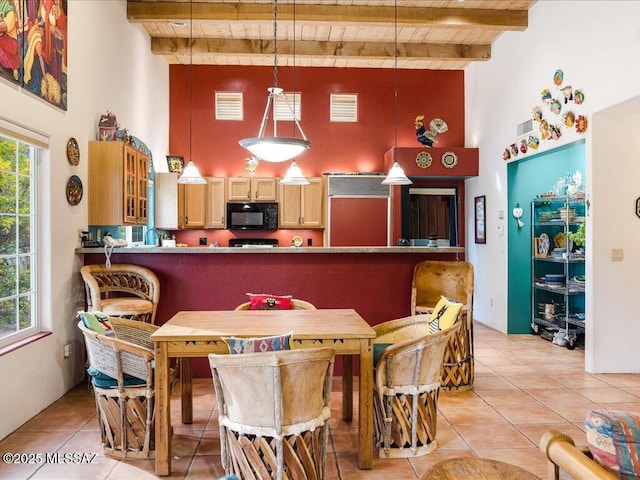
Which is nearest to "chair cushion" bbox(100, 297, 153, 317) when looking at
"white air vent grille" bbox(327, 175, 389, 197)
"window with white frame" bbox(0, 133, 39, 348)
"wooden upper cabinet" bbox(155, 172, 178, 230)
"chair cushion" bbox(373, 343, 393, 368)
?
"window with white frame" bbox(0, 133, 39, 348)

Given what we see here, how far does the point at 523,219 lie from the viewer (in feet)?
20.5

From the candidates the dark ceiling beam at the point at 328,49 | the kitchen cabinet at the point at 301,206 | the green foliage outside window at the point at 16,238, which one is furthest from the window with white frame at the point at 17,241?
the kitchen cabinet at the point at 301,206

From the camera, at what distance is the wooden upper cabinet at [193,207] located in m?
7.36

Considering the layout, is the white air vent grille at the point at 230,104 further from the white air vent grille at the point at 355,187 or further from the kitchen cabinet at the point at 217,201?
the white air vent grille at the point at 355,187

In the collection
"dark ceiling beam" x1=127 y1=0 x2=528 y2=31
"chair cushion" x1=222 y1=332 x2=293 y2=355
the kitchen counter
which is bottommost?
"chair cushion" x1=222 y1=332 x2=293 y2=355

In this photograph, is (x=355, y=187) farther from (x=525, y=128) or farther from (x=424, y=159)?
(x=525, y=128)

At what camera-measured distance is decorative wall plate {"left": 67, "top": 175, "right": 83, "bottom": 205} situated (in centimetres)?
399

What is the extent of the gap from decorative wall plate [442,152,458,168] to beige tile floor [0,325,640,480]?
341 cm

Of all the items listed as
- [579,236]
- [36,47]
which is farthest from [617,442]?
[579,236]

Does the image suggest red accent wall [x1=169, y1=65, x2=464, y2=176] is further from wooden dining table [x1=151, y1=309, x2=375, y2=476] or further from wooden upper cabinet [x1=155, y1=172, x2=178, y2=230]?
wooden dining table [x1=151, y1=309, x2=375, y2=476]

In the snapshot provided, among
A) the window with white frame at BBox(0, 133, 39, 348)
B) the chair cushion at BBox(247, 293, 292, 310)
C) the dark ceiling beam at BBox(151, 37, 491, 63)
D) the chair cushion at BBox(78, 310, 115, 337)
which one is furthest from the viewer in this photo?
the dark ceiling beam at BBox(151, 37, 491, 63)

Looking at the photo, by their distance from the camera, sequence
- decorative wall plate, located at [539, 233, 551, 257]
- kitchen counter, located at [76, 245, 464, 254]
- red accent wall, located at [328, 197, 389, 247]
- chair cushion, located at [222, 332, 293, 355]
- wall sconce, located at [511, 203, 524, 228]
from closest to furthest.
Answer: chair cushion, located at [222, 332, 293, 355] < kitchen counter, located at [76, 245, 464, 254] < decorative wall plate, located at [539, 233, 551, 257] < wall sconce, located at [511, 203, 524, 228] < red accent wall, located at [328, 197, 389, 247]

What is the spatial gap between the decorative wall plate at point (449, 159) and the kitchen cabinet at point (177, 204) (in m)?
3.54

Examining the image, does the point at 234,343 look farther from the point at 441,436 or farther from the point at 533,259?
the point at 533,259
